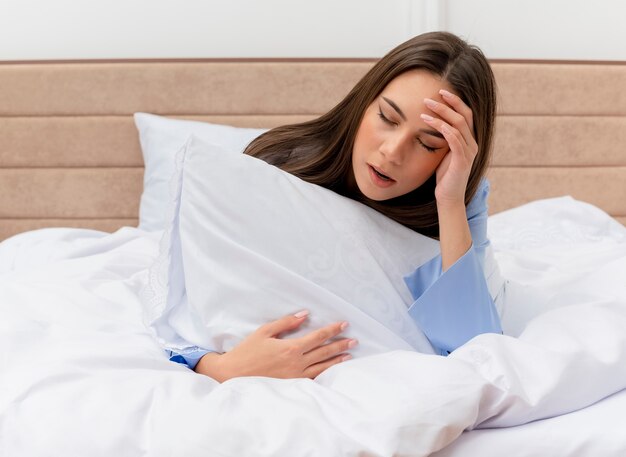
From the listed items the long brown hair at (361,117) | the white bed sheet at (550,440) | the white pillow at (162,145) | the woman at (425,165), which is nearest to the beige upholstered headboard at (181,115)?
the white pillow at (162,145)

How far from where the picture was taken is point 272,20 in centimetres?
246

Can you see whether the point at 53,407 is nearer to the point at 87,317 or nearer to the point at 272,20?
the point at 87,317

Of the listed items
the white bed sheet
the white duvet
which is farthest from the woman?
the white bed sheet

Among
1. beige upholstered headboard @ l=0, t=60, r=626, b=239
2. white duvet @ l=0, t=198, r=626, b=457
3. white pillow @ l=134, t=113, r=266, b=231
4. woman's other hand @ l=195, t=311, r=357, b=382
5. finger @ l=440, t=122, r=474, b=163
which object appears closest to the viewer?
white duvet @ l=0, t=198, r=626, b=457

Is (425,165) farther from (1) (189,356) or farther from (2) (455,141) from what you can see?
(1) (189,356)

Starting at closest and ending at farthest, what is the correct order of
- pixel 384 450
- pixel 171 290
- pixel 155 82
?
pixel 384 450
pixel 171 290
pixel 155 82

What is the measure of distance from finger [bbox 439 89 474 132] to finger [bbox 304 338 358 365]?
1.42ft

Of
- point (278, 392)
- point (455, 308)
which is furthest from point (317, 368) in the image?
point (455, 308)

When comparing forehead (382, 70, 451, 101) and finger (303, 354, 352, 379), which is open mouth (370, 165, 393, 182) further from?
finger (303, 354, 352, 379)

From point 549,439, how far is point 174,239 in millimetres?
686

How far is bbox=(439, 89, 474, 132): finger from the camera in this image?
4.01ft

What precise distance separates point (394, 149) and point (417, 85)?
0.42 feet

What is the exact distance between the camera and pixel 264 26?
246 cm

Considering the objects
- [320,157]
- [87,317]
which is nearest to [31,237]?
[87,317]
